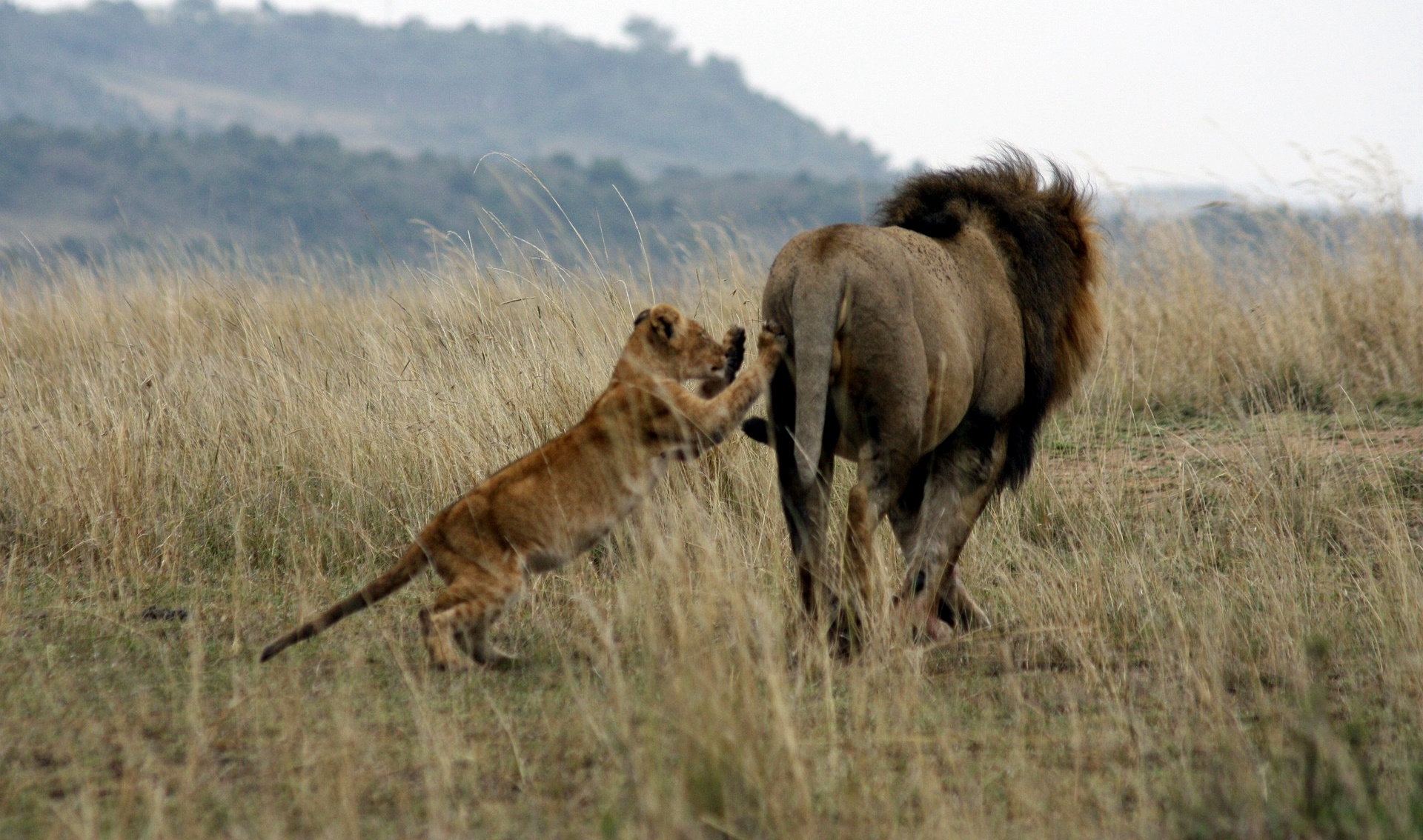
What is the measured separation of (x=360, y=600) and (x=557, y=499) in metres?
0.61

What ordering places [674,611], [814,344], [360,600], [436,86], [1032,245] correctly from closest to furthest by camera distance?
[674,611] < [814,344] < [360,600] < [1032,245] < [436,86]

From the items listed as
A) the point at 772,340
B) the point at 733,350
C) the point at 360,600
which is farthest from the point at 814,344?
the point at 360,600

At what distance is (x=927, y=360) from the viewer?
3834 mm

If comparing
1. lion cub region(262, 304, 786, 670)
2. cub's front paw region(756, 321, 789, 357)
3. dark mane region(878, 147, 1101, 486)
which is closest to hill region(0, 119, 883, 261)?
dark mane region(878, 147, 1101, 486)

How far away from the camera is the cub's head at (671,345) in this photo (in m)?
4.25

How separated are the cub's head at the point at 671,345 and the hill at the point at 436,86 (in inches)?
4521

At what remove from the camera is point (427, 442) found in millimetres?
5773

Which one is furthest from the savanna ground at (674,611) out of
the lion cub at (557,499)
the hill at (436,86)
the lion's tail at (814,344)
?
the hill at (436,86)

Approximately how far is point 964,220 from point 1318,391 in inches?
150

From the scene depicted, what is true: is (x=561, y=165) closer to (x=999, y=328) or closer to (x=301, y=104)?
(x=301, y=104)

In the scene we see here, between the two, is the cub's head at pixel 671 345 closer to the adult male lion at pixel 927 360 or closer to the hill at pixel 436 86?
the adult male lion at pixel 927 360

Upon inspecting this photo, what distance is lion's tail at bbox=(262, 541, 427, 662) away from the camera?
143 inches

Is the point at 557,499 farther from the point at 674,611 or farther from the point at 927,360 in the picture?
the point at 927,360

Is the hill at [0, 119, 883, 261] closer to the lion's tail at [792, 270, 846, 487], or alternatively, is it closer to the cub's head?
the cub's head
